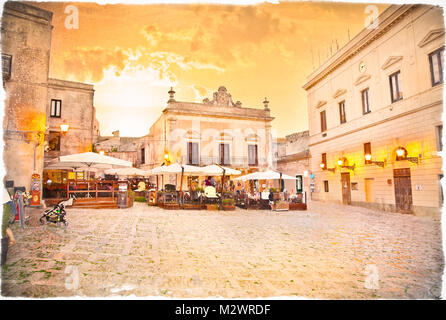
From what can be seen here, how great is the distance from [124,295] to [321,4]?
4950mm

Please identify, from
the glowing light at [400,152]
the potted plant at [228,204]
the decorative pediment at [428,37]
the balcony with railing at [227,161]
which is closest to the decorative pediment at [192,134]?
the balcony with railing at [227,161]

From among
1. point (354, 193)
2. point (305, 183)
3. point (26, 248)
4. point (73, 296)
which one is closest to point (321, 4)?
point (73, 296)

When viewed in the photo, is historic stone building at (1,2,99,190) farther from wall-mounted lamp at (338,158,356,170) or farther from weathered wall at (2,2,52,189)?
wall-mounted lamp at (338,158,356,170)

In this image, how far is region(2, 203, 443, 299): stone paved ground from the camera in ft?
8.29

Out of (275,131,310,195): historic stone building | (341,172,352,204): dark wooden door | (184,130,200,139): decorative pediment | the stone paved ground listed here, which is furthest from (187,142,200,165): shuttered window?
the stone paved ground

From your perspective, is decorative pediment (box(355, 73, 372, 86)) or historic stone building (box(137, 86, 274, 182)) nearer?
decorative pediment (box(355, 73, 372, 86))

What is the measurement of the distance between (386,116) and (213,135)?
12335 mm

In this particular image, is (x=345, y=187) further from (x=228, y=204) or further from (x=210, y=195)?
(x=210, y=195)

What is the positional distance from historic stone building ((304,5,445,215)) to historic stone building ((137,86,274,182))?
6.67 m

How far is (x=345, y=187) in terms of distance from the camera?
41.4 ft

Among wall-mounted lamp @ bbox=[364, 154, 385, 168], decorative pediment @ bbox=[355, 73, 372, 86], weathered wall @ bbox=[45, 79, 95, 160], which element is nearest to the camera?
wall-mounted lamp @ bbox=[364, 154, 385, 168]

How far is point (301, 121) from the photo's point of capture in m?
15.0

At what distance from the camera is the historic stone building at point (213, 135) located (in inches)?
728

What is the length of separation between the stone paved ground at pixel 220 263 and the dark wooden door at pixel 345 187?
23.2 feet
